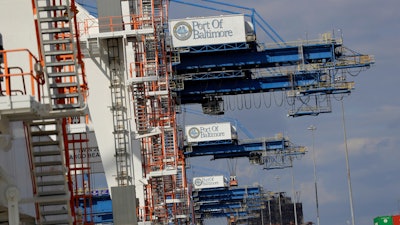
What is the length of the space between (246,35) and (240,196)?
73694 mm

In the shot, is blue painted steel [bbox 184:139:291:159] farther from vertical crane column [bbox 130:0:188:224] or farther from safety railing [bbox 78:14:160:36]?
safety railing [bbox 78:14:160:36]

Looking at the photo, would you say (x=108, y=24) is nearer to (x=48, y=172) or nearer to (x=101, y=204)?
(x=48, y=172)

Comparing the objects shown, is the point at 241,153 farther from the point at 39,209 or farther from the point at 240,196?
the point at 39,209

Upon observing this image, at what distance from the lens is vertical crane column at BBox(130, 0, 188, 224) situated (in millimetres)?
43750

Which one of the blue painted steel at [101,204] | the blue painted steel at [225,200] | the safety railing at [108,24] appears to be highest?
the safety railing at [108,24]

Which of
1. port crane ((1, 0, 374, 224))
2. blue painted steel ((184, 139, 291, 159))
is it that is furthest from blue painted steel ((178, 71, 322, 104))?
blue painted steel ((184, 139, 291, 159))

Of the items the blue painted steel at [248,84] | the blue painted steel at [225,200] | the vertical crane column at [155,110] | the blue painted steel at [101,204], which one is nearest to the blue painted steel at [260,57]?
the blue painted steel at [248,84]

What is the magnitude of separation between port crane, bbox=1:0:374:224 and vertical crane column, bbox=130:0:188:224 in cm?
8

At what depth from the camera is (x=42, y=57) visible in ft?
60.4

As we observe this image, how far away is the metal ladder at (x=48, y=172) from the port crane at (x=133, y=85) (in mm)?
26

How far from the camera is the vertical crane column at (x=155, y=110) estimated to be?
43750 mm

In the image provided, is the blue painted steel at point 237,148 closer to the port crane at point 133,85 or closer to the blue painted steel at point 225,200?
the port crane at point 133,85

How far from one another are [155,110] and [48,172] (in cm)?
3593

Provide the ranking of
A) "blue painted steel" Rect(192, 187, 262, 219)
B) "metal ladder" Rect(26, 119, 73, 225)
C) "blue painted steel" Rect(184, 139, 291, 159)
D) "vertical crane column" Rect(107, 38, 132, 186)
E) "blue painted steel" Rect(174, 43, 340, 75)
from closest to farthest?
"metal ladder" Rect(26, 119, 73, 225)
"vertical crane column" Rect(107, 38, 132, 186)
"blue painted steel" Rect(174, 43, 340, 75)
"blue painted steel" Rect(184, 139, 291, 159)
"blue painted steel" Rect(192, 187, 262, 219)
